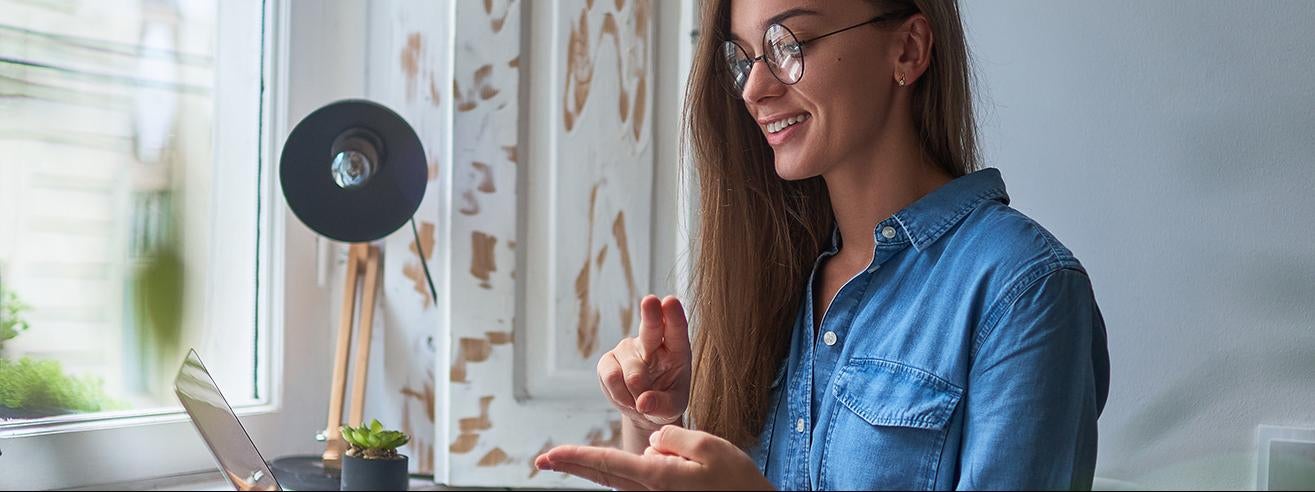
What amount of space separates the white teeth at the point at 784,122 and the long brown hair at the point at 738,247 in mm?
81

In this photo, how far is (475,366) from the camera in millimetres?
1266

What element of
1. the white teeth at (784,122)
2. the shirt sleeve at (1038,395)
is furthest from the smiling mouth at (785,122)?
the shirt sleeve at (1038,395)

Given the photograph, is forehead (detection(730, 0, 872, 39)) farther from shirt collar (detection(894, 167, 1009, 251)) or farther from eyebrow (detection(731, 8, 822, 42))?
shirt collar (detection(894, 167, 1009, 251))

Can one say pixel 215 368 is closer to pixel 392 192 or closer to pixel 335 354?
→ pixel 335 354

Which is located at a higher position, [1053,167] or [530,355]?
[1053,167]

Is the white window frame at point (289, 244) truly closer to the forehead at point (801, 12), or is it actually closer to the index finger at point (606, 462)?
the forehead at point (801, 12)

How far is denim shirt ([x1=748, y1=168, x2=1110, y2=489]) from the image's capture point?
730 millimetres

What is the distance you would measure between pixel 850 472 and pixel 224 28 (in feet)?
2.97

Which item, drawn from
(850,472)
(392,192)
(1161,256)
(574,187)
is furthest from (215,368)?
(1161,256)

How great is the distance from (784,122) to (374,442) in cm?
56

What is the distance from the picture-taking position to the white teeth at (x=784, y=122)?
2.98 ft

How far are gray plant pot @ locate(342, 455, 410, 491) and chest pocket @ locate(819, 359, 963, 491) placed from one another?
0.49 m

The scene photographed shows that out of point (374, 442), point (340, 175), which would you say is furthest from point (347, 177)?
point (374, 442)

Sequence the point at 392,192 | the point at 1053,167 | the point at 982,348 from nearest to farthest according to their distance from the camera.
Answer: the point at 982,348 → the point at 1053,167 → the point at 392,192
